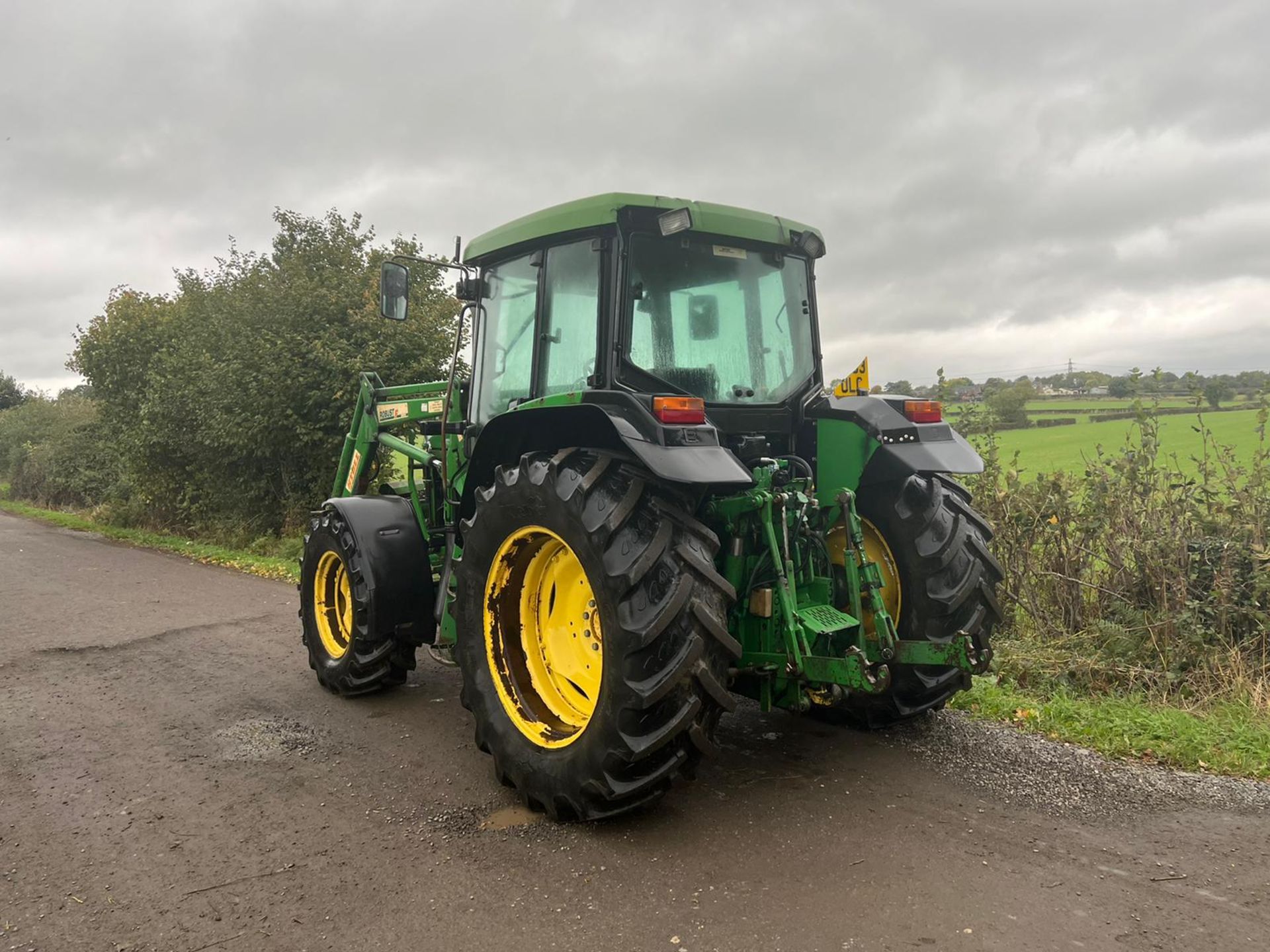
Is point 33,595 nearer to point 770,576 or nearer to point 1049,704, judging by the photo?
point 770,576

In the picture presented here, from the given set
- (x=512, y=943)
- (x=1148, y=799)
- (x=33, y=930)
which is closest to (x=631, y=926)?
(x=512, y=943)

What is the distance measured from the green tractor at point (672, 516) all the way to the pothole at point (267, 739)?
0.74 meters

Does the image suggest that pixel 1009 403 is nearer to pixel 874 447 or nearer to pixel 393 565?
pixel 874 447

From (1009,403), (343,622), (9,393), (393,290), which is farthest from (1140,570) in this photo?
(9,393)

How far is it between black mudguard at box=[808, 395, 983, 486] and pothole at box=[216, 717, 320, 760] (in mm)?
Answer: 2992

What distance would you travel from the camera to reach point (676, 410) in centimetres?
319

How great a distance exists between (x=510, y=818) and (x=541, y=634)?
776 mm

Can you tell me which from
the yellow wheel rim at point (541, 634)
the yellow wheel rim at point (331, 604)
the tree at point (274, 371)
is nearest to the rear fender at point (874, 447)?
the yellow wheel rim at point (541, 634)

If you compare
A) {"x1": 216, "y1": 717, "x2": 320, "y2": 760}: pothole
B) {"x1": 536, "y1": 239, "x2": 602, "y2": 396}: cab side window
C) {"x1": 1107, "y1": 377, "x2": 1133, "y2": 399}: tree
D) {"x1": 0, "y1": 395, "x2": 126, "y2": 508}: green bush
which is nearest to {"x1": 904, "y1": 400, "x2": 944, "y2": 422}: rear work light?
{"x1": 536, "y1": 239, "x2": 602, "y2": 396}: cab side window

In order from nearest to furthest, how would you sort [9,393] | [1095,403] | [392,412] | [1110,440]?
[392,412], [1110,440], [1095,403], [9,393]

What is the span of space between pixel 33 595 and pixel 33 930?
739 centimetres

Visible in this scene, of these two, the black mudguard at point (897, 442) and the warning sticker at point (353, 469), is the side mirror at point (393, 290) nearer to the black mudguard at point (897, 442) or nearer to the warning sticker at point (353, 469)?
the warning sticker at point (353, 469)

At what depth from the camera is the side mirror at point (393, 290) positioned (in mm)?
4684

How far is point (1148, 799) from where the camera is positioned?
3359 millimetres
